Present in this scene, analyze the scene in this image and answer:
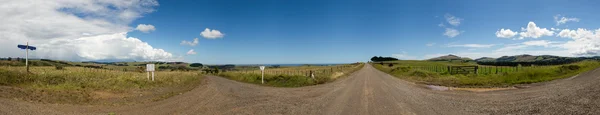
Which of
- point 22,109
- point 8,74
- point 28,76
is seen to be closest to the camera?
point 22,109

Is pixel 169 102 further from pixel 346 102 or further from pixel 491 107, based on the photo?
pixel 491 107

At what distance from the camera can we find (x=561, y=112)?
12391mm

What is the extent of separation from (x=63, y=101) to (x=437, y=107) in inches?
655

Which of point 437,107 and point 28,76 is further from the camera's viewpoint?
point 28,76

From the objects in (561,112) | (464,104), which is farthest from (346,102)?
(561,112)

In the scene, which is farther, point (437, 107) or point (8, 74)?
point (8, 74)

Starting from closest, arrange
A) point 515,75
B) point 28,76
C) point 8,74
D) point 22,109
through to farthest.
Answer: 1. point 22,109
2. point 8,74
3. point 28,76
4. point 515,75

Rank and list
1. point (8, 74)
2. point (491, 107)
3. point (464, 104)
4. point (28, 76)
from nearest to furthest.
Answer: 1. point (491, 107)
2. point (464, 104)
3. point (8, 74)
4. point (28, 76)

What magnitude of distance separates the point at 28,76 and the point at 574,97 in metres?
34.4

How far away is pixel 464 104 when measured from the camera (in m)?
15.5

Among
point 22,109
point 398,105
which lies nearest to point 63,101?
point 22,109

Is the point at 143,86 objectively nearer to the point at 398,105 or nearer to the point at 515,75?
the point at 398,105

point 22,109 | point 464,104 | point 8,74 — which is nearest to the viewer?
point 22,109

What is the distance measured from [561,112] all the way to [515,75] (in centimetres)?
2677
